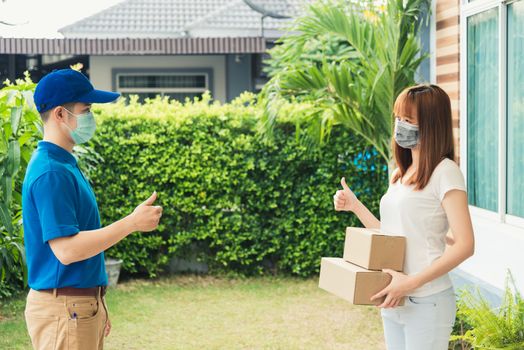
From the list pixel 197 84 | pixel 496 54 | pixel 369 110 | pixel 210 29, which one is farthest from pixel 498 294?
pixel 210 29

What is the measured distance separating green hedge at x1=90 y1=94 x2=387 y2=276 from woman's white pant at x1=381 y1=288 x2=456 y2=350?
539 centimetres

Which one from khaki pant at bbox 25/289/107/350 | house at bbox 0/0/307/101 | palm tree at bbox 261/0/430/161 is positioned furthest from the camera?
house at bbox 0/0/307/101

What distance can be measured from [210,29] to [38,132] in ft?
41.7

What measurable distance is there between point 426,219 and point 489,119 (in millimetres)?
2941

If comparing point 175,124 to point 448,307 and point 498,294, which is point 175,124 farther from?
point 448,307

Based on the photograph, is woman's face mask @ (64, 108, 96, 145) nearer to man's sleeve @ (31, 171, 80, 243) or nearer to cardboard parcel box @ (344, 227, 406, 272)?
man's sleeve @ (31, 171, 80, 243)

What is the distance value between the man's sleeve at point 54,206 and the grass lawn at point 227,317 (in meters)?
3.61

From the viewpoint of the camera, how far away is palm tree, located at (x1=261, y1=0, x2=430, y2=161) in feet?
22.5

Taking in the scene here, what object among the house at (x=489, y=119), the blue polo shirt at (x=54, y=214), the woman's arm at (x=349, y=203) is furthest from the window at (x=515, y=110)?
the blue polo shirt at (x=54, y=214)

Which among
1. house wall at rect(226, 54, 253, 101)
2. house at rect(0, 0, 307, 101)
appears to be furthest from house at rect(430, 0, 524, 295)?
house wall at rect(226, 54, 253, 101)

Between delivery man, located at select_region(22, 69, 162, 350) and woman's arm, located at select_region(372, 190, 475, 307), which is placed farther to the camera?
woman's arm, located at select_region(372, 190, 475, 307)

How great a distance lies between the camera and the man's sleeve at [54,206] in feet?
9.11

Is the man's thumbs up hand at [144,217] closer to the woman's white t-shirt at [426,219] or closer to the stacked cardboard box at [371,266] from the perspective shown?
the stacked cardboard box at [371,266]

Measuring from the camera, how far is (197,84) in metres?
17.1
